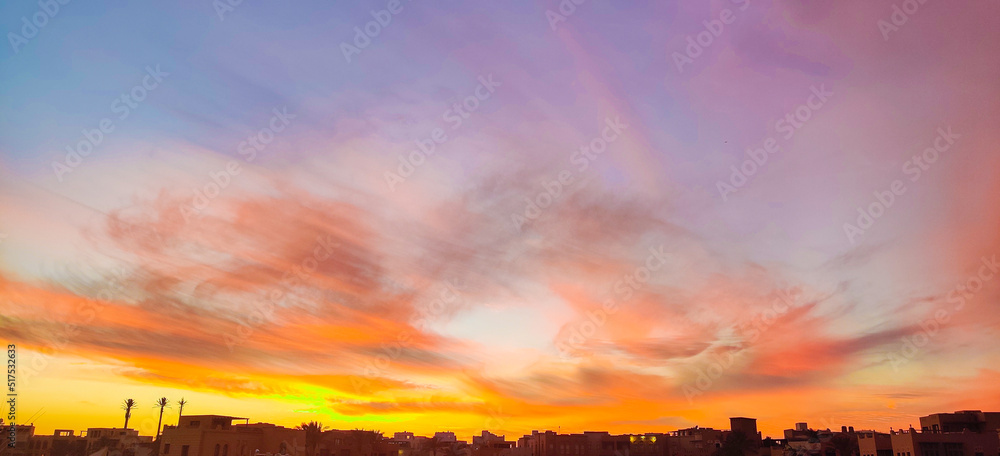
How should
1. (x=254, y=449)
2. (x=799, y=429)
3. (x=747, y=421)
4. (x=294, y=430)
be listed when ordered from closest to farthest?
(x=254, y=449)
(x=294, y=430)
(x=747, y=421)
(x=799, y=429)

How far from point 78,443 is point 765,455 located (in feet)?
433

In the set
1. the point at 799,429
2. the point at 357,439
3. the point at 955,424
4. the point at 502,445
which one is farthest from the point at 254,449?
the point at 799,429

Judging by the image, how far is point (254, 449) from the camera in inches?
3752

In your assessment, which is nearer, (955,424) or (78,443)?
(955,424)

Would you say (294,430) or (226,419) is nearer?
(226,419)

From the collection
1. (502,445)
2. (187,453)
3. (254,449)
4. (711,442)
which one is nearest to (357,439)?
(254,449)

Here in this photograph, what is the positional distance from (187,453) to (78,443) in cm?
5493

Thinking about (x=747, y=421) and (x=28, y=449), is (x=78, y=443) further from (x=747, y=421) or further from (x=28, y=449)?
(x=747, y=421)

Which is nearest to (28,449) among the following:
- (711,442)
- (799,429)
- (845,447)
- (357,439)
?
(357,439)

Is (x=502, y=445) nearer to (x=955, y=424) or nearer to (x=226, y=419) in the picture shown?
(x=226, y=419)

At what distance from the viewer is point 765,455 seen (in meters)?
118

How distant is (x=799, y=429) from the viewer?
13738 centimetres

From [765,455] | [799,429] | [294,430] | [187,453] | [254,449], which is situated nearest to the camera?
[187,453]

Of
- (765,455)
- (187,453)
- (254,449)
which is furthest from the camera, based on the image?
(765,455)
